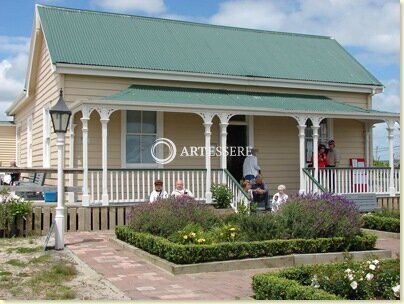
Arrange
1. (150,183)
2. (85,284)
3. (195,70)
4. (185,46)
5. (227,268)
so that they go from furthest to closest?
(185,46), (195,70), (150,183), (227,268), (85,284)

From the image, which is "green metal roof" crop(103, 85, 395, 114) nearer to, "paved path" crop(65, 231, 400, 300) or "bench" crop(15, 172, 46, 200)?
"bench" crop(15, 172, 46, 200)

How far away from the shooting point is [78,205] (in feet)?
49.0

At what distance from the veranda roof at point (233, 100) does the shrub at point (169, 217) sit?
425 cm

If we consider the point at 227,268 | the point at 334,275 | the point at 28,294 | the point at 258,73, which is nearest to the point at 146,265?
the point at 227,268

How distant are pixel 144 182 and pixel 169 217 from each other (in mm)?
4648

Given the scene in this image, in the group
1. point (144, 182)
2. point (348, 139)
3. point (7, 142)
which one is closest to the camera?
point (144, 182)

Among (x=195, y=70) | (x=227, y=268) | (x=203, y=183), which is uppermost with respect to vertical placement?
(x=195, y=70)

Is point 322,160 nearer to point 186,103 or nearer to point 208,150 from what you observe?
point 208,150

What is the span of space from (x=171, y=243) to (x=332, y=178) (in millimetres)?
9438

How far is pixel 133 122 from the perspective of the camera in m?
17.5

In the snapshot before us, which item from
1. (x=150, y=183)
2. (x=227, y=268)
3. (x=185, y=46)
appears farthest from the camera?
(x=185, y=46)

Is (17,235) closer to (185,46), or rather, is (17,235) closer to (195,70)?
(195,70)

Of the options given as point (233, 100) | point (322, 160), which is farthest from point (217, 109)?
point (322, 160)

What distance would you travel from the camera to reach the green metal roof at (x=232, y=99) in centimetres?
1642
